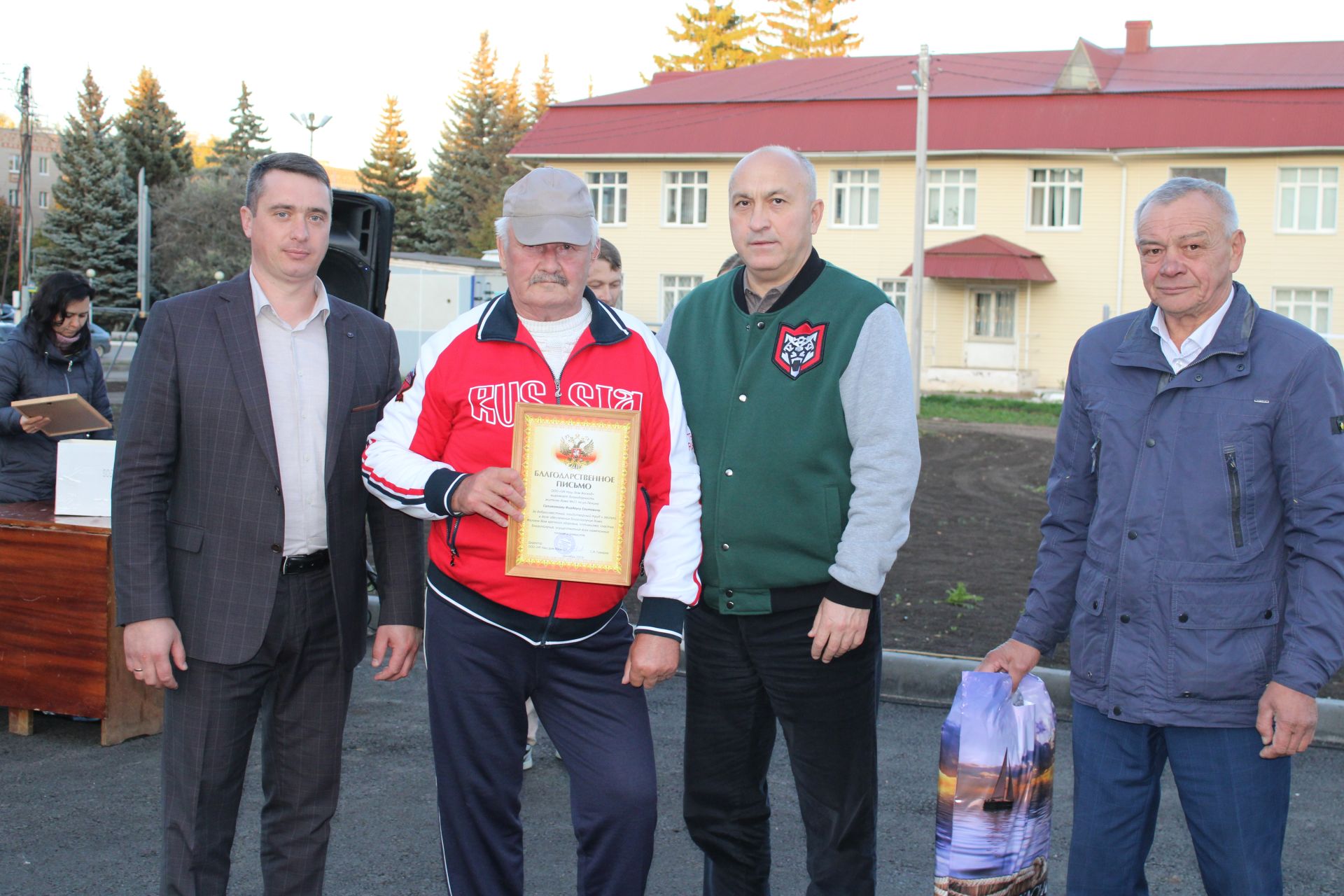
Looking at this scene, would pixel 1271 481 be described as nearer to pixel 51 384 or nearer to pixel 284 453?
pixel 284 453

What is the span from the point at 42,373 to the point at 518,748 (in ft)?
16.3

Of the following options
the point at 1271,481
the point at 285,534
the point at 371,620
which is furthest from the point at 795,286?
the point at 371,620

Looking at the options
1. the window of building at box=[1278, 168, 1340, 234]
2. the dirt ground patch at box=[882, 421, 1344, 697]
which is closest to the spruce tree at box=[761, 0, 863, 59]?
the window of building at box=[1278, 168, 1340, 234]

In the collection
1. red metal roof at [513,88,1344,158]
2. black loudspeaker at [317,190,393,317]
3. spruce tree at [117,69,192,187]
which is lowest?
black loudspeaker at [317,190,393,317]

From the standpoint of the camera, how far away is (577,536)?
3.13 meters

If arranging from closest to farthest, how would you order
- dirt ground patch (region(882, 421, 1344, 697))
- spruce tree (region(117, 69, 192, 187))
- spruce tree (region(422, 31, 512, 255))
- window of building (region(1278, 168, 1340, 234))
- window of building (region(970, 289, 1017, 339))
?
dirt ground patch (region(882, 421, 1344, 697)), window of building (region(1278, 168, 1340, 234)), window of building (region(970, 289, 1017, 339)), spruce tree (region(117, 69, 192, 187)), spruce tree (region(422, 31, 512, 255))

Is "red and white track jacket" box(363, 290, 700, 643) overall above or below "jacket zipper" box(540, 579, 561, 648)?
above

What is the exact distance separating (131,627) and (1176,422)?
113 inches

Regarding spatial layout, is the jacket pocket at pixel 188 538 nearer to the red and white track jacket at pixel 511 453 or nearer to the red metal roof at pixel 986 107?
the red and white track jacket at pixel 511 453

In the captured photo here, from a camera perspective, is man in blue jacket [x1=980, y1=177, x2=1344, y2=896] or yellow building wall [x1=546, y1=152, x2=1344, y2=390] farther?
yellow building wall [x1=546, y1=152, x2=1344, y2=390]

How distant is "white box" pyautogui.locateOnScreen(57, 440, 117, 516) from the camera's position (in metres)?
5.82

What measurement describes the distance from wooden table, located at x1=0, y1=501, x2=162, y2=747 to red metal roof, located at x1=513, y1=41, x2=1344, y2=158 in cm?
3273

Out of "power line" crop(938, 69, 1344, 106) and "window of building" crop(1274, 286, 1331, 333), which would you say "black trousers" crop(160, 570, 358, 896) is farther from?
"power line" crop(938, 69, 1344, 106)

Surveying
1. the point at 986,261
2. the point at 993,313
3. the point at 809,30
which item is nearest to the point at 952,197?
the point at 986,261
